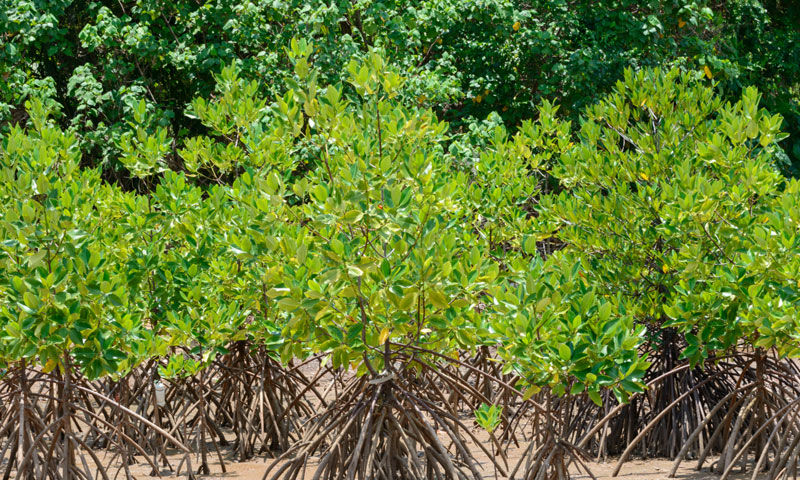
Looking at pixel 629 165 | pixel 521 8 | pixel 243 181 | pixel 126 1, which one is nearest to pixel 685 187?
pixel 629 165

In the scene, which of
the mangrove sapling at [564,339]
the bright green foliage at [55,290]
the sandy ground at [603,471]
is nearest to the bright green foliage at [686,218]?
the sandy ground at [603,471]

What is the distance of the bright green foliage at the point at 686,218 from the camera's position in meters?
4.84

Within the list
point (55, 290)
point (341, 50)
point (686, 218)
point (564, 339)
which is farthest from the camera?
point (341, 50)

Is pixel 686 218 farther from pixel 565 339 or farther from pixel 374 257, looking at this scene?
pixel 374 257

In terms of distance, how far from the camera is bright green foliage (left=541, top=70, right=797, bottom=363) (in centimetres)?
484

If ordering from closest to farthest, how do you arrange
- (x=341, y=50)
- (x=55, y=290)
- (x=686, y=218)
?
(x=55, y=290), (x=686, y=218), (x=341, y=50)

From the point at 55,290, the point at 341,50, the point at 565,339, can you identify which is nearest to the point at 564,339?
the point at 565,339

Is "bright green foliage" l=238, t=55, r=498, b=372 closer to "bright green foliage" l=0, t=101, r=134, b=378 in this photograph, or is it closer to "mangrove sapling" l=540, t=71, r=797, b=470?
"bright green foliage" l=0, t=101, r=134, b=378

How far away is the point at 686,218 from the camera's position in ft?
17.5

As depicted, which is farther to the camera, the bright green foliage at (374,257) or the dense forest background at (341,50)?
the dense forest background at (341,50)

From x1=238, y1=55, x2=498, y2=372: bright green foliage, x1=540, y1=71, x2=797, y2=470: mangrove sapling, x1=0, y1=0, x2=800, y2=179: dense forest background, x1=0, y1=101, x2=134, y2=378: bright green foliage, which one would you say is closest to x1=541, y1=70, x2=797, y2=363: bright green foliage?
x1=540, y1=71, x2=797, y2=470: mangrove sapling

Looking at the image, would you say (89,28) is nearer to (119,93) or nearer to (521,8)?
(119,93)

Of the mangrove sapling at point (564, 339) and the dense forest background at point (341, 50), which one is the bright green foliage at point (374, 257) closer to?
the mangrove sapling at point (564, 339)

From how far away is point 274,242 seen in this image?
4430 mm
